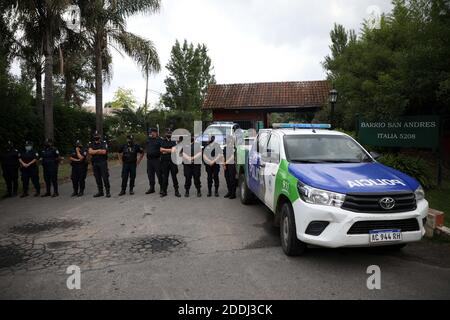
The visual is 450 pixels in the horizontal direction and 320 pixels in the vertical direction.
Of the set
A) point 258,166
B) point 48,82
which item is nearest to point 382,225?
point 258,166

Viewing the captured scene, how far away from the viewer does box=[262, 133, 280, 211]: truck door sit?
5.91 m

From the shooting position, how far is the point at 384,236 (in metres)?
4.39

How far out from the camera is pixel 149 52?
18188 mm

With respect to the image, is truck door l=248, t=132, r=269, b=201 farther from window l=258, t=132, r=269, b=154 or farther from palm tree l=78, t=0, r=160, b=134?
palm tree l=78, t=0, r=160, b=134

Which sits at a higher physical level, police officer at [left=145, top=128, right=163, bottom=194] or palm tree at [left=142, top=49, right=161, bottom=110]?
palm tree at [left=142, top=49, right=161, bottom=110]

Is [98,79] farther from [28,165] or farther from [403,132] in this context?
[403,132]

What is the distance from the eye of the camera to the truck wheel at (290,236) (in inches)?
193

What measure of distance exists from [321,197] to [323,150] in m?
1.60

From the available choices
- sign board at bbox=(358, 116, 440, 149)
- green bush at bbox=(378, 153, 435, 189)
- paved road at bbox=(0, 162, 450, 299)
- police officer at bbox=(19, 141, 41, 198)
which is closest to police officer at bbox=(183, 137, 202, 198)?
paved road at bbox=(0, 162, 450, 299)

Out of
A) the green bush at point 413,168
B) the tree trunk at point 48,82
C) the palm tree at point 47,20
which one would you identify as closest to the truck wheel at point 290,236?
the green bush at point 413,168

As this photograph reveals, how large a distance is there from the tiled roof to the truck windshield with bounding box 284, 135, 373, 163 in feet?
66.2
